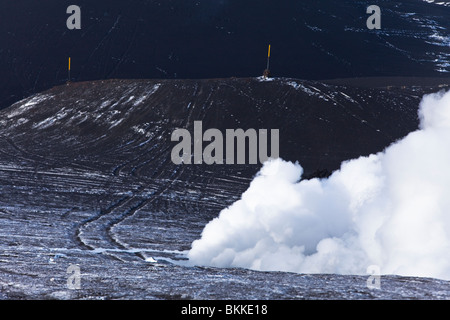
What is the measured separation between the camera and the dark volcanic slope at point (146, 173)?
24.0 meters

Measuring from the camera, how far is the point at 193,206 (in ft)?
156

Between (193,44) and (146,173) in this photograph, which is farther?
(193,44)

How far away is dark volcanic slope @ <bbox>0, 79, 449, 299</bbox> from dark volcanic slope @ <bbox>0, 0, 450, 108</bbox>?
5436mm

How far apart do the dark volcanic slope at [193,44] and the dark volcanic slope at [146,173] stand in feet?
17.8

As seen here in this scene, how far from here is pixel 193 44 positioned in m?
76.8

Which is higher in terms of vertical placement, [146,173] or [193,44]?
[193,44]

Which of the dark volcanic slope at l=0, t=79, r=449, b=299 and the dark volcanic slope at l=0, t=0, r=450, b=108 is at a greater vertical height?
the dark volcanic slope at l=0, t=0, r=450, b=108

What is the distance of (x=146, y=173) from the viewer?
5412 centimetres

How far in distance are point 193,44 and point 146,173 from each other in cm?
2597

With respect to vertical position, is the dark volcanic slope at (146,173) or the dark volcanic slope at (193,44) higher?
the dark volcanic slope at (193,44)

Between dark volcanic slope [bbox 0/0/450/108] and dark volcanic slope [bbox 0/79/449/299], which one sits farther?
dark volcanic slope [bbox 0/0/450/108]

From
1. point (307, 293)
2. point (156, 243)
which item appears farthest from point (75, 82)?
point (307, 293)

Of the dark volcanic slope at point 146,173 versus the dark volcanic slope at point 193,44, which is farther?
the dark volcanic slope at point 193,44

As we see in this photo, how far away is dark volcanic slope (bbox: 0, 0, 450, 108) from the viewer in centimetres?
7388
